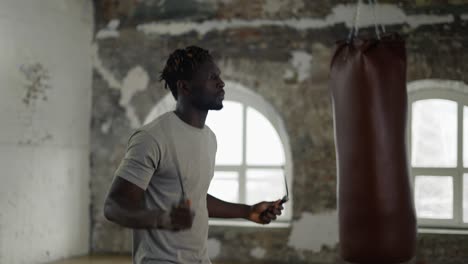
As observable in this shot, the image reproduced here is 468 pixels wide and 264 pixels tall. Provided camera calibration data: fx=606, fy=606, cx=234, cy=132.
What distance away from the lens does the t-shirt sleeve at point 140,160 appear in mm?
1961

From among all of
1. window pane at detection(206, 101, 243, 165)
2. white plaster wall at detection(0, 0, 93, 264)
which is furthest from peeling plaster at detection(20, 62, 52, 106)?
window pane at detection(206, 101, 243, 165)

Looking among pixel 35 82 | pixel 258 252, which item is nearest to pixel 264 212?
pixel 258 252

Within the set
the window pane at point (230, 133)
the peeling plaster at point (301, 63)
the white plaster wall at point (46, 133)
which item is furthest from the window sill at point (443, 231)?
the white plaster wall at point (46, 133)

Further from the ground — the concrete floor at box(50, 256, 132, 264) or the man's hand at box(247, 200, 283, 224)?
the man's hand at box(247, 200, 283, 224)

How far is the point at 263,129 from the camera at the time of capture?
5.48m

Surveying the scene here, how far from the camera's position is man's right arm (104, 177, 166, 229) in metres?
1.84

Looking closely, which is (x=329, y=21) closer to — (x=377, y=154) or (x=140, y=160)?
(x=377, y=154)

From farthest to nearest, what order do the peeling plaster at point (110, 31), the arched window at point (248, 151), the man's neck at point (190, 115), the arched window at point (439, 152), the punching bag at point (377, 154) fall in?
the peeling plaster at point (110, 31)
the arched window at point (248, 151)
the arched window at point (439, 152)
the punching bag at point (377, 154)
the man's neck at point (190, 115)

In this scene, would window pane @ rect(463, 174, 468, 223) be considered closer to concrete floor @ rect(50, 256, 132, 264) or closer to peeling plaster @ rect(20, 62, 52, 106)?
concrete floor @ rect(50, 256, 132, 264)

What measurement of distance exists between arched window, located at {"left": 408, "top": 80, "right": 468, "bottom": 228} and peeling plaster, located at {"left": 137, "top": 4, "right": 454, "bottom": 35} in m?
0.53

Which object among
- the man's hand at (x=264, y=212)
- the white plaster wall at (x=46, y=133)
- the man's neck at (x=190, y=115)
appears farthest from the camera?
the white plaster wall at (x=46, y=133)

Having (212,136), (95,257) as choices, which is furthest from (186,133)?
(95,257)

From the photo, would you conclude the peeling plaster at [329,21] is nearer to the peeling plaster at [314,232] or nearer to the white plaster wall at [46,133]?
the white plaster wall at [46,133]

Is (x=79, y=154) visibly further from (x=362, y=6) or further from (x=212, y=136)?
(x=212, y=136)
